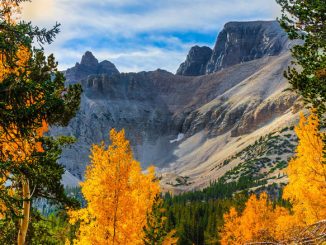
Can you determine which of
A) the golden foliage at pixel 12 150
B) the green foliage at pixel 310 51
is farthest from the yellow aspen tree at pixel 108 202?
the green foliage at pixel 310 51

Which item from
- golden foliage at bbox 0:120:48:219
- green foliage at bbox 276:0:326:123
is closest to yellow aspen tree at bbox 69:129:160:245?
golden foliage at bbox 0:120:48:219

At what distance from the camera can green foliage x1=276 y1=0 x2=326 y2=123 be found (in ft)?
46.2

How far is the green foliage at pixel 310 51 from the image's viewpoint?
14086mm

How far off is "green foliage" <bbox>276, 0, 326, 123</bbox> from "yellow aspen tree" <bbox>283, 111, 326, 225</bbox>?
632 cm

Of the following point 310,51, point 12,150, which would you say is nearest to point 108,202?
point 12,150

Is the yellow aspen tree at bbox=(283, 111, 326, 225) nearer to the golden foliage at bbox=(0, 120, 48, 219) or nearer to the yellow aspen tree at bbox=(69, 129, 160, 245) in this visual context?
the yellow aspen tree at bbox=(69, 129, 160, 245)

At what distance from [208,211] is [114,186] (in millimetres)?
73057

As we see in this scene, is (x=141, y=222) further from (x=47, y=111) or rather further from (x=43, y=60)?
(x=47, y=111)

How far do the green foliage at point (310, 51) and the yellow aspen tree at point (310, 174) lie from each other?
20.7 ft

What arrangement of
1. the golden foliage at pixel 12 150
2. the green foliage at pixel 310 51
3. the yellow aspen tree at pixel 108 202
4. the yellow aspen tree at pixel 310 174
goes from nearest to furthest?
the golden foliage at pixel 12 150 < the green foliage at pixel 310 51 < the yellow aspen tree at pixel 108 202 < the yellow aspen tree at pixel 310 174

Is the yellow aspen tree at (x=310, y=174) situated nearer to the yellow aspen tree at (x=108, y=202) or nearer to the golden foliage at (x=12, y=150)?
the yellow aspen tree at (x=108, y=202)

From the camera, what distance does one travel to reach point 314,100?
14.5 m

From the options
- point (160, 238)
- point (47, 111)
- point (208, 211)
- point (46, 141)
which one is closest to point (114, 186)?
point (46, 141)

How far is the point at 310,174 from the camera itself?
21359 millimetres
